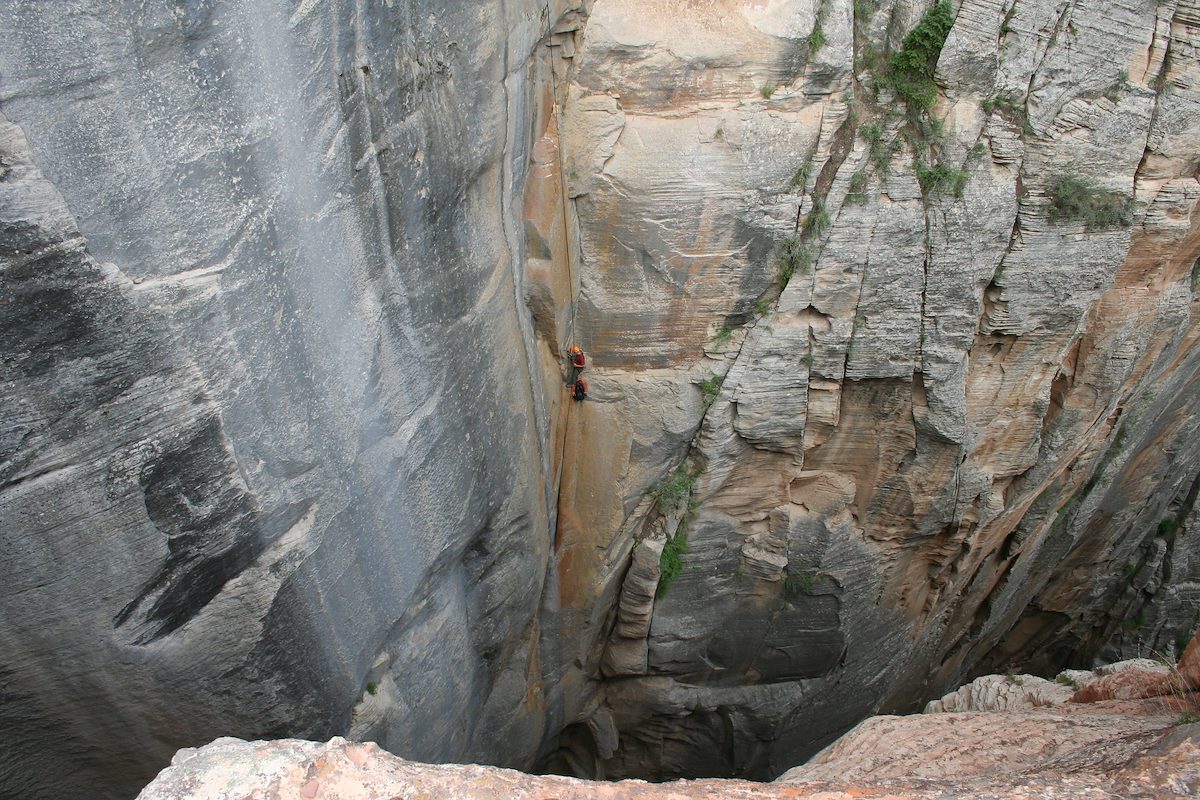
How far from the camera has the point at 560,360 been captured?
8.70 m

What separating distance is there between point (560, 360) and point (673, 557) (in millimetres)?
2685

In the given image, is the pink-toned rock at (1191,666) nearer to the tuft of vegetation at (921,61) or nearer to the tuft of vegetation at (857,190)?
the tuft of vegetation at (857,190)

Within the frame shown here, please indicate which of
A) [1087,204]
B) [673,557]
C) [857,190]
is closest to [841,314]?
[857,190]

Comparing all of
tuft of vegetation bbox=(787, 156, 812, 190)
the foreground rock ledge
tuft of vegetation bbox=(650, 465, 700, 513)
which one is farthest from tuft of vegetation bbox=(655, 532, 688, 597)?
the foreground rock ledge

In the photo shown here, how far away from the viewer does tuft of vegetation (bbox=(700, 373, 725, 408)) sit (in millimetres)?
8930

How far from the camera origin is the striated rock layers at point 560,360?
4.60 m

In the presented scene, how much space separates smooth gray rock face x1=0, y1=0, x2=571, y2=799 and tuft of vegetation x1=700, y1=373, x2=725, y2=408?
209 centimetres

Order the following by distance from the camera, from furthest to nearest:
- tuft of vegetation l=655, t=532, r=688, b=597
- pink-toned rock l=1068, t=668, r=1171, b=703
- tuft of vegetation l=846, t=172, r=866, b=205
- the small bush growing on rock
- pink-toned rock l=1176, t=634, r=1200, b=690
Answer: the small bush growing on rock → tuft of vegetation l=655, t=532, r=688, b=597 → tuft of vegetation l=846, t=172, r=866, b=205 → pink-toned rock l=1068, t=668, r=1171, b=703 → pink-toned rock l=1176, t=634, r=1200, b=690

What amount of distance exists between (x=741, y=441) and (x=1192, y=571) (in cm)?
997

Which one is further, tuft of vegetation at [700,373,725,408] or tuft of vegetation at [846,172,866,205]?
tuft of vegetation at [700,373,725,408]

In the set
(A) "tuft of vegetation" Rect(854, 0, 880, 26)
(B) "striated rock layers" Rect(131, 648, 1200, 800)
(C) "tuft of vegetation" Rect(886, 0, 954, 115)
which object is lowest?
(B) "striated rock layers" Rect(131, 648, 1200, 800)

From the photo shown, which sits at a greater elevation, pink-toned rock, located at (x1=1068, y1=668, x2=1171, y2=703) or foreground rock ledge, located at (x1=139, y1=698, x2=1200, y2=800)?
foreground rock ledge, located at (x1=139, y1=698, x2=1200, y2=800)

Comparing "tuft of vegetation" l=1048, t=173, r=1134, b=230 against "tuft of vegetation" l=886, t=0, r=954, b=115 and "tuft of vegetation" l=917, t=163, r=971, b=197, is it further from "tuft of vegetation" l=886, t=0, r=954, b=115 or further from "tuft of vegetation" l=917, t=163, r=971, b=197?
"tuft of vegetation" l=886, t=0, r=954, b=115

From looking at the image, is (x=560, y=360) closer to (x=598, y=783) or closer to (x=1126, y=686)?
(x=598, y=783)
